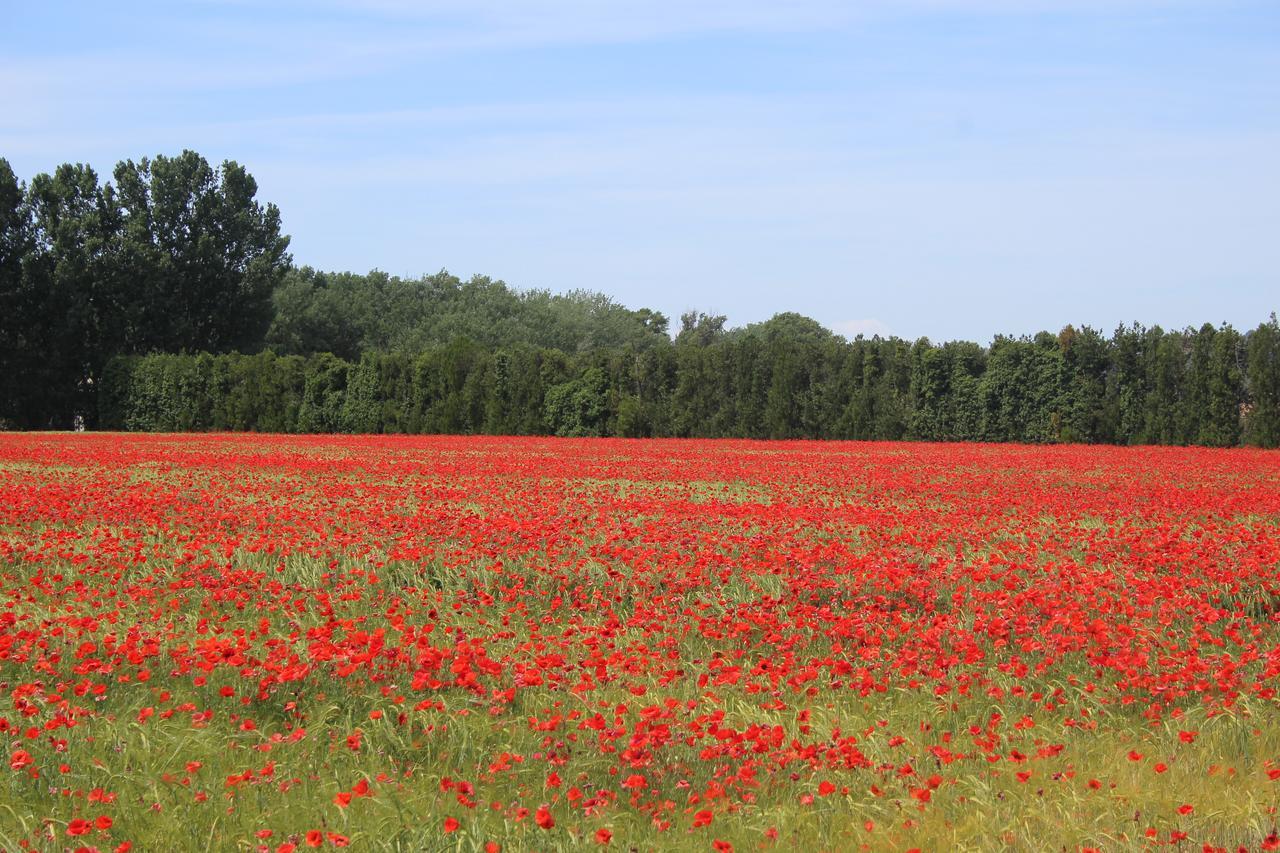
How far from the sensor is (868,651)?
6.09 metres

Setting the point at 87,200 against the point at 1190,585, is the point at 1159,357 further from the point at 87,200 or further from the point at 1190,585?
the point at 87,200

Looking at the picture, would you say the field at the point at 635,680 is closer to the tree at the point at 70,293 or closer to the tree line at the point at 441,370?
the tree line at the point at 441,370

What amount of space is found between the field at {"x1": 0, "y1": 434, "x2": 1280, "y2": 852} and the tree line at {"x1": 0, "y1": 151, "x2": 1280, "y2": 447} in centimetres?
1900

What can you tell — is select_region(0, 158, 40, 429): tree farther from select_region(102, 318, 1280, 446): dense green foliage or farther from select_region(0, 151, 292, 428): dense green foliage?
select_region(102, 318, 1280, 446): dense green foliage

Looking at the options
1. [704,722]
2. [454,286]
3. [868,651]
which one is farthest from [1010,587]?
[454,286]

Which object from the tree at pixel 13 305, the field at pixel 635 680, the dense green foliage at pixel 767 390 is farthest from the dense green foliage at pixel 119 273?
the field at pixel 635 680

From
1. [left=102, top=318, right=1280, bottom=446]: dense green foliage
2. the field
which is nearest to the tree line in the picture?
[left=102, top=318, right=1280, bottom=446]: dense green foliage

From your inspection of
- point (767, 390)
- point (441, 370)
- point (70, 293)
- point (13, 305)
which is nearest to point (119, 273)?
point (70, 293)

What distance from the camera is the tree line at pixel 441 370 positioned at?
97.5 ft

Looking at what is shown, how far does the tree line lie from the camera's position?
97.5 ft

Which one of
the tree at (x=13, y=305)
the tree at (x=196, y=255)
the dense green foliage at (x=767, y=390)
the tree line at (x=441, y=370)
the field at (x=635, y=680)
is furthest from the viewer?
the tree at (x=196, y=255)

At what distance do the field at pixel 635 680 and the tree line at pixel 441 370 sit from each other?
19.0m

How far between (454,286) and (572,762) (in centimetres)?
9529

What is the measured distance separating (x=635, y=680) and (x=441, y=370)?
109 ft
